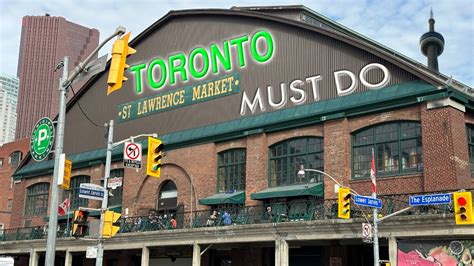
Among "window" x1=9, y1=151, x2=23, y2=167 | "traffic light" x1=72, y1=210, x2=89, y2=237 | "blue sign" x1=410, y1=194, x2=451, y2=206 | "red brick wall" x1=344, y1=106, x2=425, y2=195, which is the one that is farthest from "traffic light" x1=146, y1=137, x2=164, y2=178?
"window" x1=9, y1=151, x2=23, y2=167

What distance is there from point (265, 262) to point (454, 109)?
46.5ft

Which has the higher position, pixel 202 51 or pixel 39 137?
pixel 202 51

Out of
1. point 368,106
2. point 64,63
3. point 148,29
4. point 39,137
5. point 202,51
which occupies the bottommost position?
point 39,137

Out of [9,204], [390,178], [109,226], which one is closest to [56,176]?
[109,226]

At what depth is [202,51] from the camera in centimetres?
4106

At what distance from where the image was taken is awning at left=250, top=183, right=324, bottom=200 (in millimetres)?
31344

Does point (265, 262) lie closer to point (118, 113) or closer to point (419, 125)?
point (419, 125)

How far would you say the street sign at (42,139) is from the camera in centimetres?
1722

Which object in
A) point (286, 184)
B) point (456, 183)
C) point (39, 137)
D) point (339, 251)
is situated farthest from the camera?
point (286, 184)

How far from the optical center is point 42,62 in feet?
632

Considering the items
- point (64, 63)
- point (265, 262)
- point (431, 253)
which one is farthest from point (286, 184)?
point (64, 63)

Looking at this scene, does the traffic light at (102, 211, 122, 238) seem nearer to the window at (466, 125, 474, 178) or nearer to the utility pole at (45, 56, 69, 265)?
the utility pole at (45, 56, 69, 265)

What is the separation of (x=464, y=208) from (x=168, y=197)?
24.7 metres

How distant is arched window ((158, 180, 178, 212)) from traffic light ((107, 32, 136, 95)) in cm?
2577
